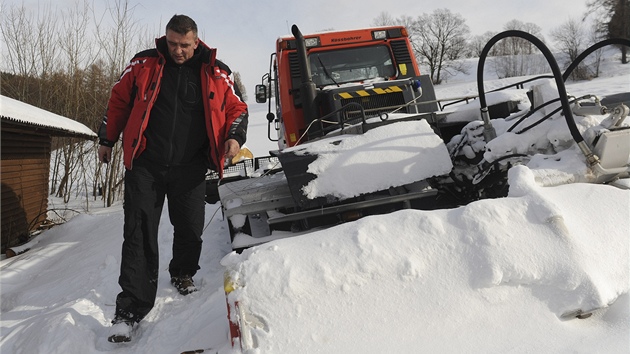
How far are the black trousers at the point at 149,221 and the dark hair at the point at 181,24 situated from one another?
36.4 inches

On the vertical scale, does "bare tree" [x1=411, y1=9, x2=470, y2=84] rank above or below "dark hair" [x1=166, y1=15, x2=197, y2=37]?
above

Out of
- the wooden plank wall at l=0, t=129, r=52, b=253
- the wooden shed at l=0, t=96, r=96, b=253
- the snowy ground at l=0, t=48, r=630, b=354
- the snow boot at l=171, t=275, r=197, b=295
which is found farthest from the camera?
the wooden plank wall at l=0, t=129, r=52, b=253

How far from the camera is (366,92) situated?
504 cm

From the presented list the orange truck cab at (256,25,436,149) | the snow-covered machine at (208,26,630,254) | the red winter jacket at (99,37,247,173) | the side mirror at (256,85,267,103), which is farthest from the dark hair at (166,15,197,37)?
the side mirror at (256,85,267,103)

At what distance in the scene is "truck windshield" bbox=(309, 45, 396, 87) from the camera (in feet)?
19.2

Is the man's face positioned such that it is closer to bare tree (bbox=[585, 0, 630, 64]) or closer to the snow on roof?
the snow on roof

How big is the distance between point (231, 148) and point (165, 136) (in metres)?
0.46

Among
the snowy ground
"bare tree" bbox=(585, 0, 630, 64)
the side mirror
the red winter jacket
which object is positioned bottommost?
the snowy ground

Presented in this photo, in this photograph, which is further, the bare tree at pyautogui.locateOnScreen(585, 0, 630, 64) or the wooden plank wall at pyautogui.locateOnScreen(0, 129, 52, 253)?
A: the bare tree at pyautogui.locateOnScreen(585, 0, 630, 64)

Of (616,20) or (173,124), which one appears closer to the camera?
(173,124)

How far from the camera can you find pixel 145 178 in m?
2.94

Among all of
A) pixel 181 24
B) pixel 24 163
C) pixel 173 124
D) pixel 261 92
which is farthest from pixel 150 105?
pixel 24 163

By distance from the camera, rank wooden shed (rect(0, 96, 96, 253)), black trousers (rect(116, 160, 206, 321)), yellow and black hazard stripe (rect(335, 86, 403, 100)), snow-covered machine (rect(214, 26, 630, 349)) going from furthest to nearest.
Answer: wooden shed (rect(0, 96, 96, 253))
yellow and black hazard stripe (rect(335, 86, 403, 100))
black trousers (rect(116, 160, 206, 321))
snow-covered machine (rect(214, 26, 630, 349))

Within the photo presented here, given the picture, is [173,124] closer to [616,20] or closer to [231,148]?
[231,148]
